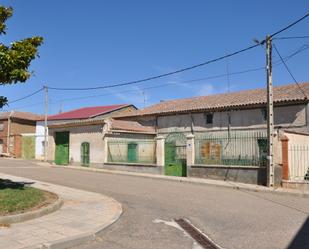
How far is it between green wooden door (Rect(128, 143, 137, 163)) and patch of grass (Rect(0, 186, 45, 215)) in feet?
49.3

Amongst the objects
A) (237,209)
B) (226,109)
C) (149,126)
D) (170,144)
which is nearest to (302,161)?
(170,144)

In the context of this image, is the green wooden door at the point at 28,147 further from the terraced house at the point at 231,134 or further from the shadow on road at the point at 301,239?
the shadow on road at the point at 301,239

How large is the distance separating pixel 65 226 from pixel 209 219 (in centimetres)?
346

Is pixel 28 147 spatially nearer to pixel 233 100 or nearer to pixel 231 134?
pixel 233 100

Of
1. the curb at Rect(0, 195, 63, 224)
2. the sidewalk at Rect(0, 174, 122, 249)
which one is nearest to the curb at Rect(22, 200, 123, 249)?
the sidewalk at Rect(0, 174, 122, 249)

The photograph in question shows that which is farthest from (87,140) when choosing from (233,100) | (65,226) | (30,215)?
(65,226)

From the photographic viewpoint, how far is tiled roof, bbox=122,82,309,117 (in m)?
27.8

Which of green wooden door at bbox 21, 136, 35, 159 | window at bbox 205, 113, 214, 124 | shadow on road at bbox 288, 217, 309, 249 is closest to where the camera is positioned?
shadow on road at bbox 288, 217, 309, 249

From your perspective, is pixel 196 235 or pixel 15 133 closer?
pixel 196 235

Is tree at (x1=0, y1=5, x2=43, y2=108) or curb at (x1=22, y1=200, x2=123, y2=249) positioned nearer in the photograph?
curb at (x1=22, y1=200, x2=123, y2=249)

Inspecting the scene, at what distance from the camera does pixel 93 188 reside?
1605 cm

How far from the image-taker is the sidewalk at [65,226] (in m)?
7.04

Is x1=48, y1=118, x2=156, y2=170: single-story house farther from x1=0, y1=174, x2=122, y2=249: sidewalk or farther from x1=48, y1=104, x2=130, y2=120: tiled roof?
x1=48, y1=104, x2=130, y2=120: tiled roof

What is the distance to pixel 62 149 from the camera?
107 ft
